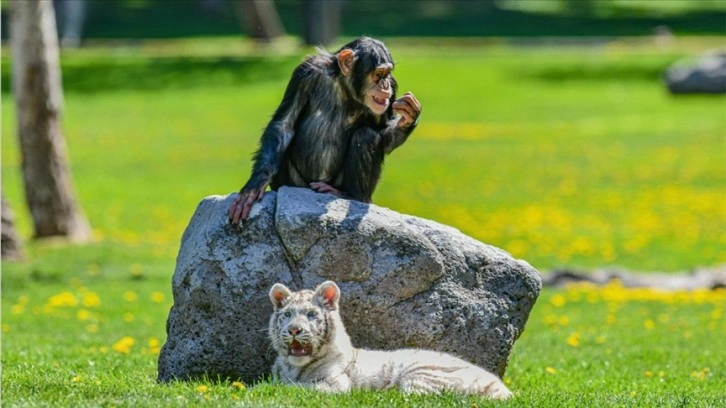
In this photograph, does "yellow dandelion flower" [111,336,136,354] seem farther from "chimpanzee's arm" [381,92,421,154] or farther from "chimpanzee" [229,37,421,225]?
"chimpanzee's arm" [381,92,421,154]

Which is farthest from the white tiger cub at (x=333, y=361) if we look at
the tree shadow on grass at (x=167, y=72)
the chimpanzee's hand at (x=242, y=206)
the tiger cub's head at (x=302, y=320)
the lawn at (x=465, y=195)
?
the tree shadow on grass at (x=167, y=72)

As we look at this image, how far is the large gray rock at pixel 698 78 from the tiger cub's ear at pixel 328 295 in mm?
32655

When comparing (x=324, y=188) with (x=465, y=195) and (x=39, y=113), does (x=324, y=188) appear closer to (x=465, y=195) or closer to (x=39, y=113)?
Answer: (x=39, y=113)

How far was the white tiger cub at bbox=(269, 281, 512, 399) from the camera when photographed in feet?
26.2

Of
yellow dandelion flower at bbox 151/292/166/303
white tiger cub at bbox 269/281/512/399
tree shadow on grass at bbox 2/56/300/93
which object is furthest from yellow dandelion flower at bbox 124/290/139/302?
tree shadow on grass at bbox 2/56/300/93

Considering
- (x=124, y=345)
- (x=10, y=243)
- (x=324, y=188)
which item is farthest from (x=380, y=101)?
(x=10, y=243)

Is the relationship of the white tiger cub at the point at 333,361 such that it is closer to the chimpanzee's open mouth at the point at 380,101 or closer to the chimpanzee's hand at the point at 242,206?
the chimpanzee's hand at the point at 242,206

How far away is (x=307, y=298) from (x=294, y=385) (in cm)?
53

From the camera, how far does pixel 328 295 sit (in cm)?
809

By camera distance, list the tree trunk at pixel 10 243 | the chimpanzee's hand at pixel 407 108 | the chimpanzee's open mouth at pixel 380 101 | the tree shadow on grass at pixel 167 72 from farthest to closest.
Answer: the tree shadow on grass at pixel 167 72 → the tree trunk at pixel 10 243 → the chimpanzee's hand at pixel 407 108 → the chimpanzee's open mouth at pixel 380 101

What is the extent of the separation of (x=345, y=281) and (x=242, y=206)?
837 mm

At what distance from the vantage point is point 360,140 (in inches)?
361

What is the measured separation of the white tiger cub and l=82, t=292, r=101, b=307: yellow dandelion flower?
7176 mm

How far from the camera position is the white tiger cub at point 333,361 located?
7996mm
